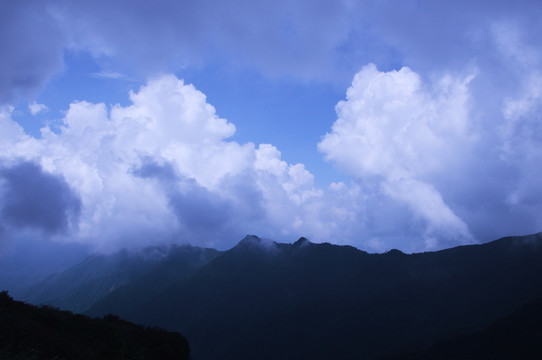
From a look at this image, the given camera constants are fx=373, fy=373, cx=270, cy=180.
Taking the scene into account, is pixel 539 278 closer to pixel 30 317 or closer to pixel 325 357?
pixel 325 357

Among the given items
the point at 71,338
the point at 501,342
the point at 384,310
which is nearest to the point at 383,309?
the point at 384,310

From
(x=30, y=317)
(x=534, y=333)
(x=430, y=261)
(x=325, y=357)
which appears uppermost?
(x=430, y=261)

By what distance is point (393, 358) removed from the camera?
121m

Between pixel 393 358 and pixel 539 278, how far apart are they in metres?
73.9

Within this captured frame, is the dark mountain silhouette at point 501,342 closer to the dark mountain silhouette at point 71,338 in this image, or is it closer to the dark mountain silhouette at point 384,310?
the dark mountain silhouette at point 384,310

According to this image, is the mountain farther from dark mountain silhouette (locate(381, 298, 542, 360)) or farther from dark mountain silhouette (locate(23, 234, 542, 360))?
dark mountain silhouette (locate(381, 298, 542, 360))

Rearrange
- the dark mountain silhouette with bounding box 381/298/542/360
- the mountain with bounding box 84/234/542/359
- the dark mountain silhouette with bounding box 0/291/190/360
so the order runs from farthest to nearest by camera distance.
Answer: the mountain with bounding box 84/234/542/359, the dark mountain silhouette with bounding box 381/298/542/360, the dark mountain silhouette with bounding box 0/291/190/360

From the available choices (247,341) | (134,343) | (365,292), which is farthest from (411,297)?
(134,343)

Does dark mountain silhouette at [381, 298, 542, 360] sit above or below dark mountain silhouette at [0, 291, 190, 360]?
below

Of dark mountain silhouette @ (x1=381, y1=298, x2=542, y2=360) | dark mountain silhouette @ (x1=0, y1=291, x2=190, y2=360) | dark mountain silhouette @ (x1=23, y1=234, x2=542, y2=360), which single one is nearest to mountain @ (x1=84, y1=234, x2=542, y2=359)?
dark mountain silhouette @ (x1=23, y1=234, x2=542, y2=360)

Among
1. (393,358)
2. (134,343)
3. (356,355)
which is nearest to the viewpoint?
(134,343)

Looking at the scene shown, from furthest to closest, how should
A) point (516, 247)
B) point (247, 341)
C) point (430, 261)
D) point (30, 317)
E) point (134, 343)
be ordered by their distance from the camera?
point (430, 261) → point (516, 247) → point (247, 341) → point (134, 343) → point (30, 317)

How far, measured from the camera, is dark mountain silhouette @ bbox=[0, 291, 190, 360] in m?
31.0

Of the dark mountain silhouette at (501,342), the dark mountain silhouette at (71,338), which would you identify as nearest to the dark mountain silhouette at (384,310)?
the dark mountain silhouette at (501,342)
